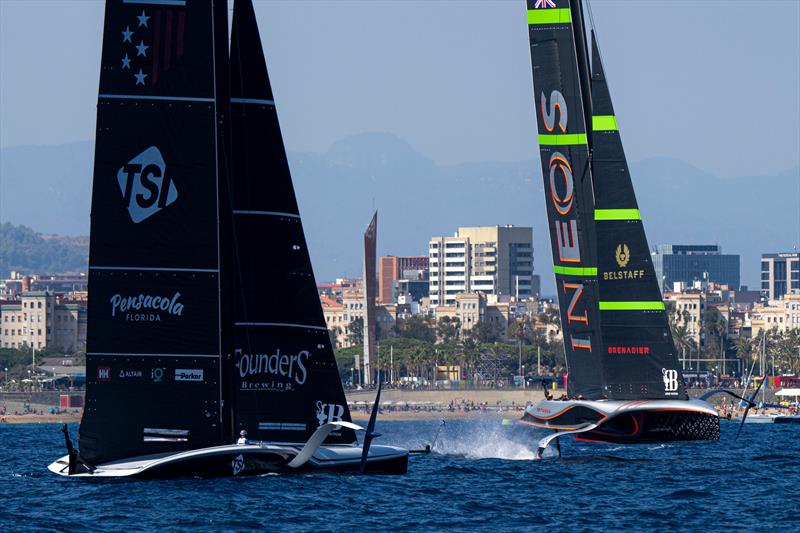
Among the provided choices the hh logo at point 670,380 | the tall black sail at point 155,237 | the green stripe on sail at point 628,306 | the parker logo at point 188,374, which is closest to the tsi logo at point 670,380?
the hh logo at point 670,380

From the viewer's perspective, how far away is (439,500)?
33906 millimetres

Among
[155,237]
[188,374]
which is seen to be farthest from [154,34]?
[188,374]

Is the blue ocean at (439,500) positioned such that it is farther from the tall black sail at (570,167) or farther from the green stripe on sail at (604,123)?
the green stripe on sail at (604,123)

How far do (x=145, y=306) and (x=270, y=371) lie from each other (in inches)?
114

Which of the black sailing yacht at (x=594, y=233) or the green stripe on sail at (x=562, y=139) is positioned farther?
the green stripe on sail at (x=562, y=139)

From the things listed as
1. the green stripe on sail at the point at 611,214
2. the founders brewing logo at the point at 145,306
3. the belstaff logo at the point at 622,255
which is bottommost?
the founders brewing logo at the point at 145,306

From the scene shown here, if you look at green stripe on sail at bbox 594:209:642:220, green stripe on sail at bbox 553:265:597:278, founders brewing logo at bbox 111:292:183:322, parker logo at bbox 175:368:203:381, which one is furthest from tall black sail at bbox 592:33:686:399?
founders brewing logo at bbox 111:292:183:322

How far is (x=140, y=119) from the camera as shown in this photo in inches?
1244

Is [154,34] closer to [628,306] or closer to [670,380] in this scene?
[628,306]

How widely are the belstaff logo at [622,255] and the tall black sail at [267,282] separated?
16501mm

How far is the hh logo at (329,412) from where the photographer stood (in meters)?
33.3

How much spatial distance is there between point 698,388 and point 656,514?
136922mm

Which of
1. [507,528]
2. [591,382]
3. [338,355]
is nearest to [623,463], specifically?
[591,382]

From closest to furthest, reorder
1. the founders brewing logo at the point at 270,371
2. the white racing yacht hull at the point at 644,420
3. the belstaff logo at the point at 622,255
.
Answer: the founders brewing logo at the point at 270,371
the white racing yacht hull at the point at 644,420
the belstaff logo at the point at 622,255
